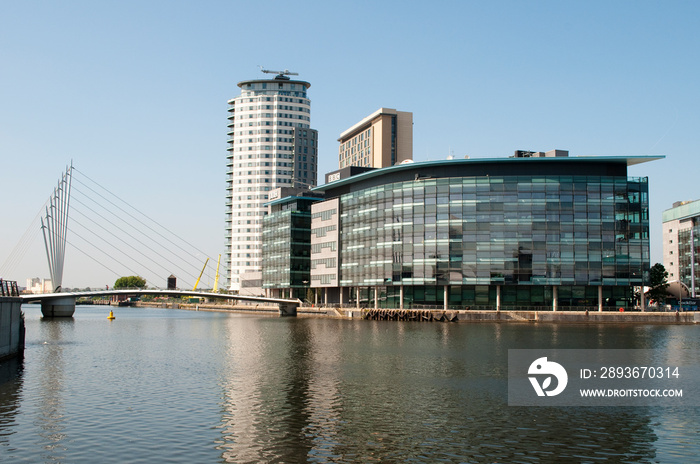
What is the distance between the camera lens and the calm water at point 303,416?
26688 millimetres

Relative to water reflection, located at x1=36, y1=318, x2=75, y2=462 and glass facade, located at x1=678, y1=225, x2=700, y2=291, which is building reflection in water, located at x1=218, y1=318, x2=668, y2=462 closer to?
water reflection, located at x1=36, y1=318, x2=75, y2=462

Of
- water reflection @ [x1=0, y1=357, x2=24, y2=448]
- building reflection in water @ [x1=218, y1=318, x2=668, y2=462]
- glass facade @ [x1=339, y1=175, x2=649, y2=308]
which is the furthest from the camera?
glass facade @ [x1=339, y1=175, x2=649, y2=308]

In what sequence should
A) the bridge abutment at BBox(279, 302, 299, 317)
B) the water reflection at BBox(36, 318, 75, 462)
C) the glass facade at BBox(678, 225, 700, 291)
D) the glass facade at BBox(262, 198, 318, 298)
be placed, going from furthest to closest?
the glass facade at BBox(678, 225, 700, 291) → the glass facade at BBox(262, 198, 318, 298) → the bridge abutment at BBox(279, 302, 299, 317) → the water reflection at BBox(36, 318, 75, 462)

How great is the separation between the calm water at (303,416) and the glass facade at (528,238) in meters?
76.4

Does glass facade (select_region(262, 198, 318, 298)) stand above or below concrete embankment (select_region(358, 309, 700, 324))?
above

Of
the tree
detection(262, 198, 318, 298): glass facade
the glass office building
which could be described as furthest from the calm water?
detection(262, 198, 318, 298): glass facade

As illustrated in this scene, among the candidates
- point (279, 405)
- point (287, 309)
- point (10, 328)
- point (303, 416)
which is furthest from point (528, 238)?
point (303, 416)

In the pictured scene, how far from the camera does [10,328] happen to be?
57750 mm

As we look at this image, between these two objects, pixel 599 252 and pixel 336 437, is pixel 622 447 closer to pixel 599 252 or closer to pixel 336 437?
pixel 336 437

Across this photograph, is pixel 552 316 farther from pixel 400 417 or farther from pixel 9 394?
pixel 9 394

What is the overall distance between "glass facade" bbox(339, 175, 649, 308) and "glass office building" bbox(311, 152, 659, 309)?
195 mm

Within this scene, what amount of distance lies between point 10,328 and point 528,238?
9956 centimetres

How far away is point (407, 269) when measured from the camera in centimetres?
14425

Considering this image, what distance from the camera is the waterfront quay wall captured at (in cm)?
5428
